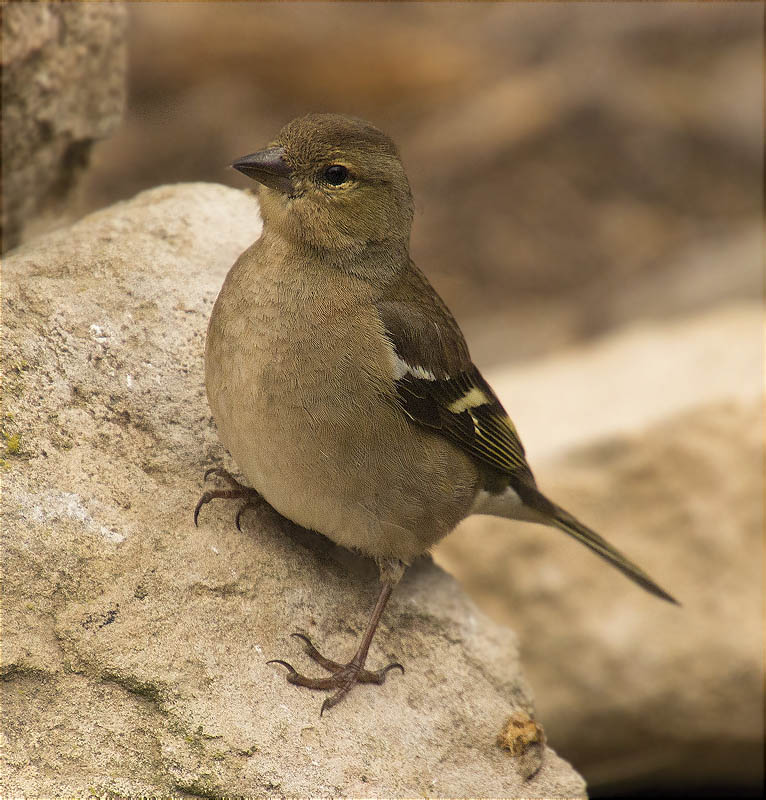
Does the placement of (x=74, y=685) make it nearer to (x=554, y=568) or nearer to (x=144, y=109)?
(x=554, y=568)

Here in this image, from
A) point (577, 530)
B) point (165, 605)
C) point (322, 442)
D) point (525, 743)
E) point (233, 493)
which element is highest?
point (322, 442)

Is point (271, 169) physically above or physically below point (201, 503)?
above

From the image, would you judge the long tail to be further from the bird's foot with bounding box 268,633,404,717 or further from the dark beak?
the dark beak

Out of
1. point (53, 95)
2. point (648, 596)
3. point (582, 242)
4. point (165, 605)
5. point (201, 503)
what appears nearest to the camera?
point (165, 605)

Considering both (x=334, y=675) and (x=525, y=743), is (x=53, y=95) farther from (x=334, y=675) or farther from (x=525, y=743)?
(x=525, y=743)

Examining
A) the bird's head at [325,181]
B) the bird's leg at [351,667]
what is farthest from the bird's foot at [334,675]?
the bird's head at [325,181]

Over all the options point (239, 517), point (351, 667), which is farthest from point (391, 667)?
point (239, 517)

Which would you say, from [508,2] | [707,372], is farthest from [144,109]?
[707,372]
